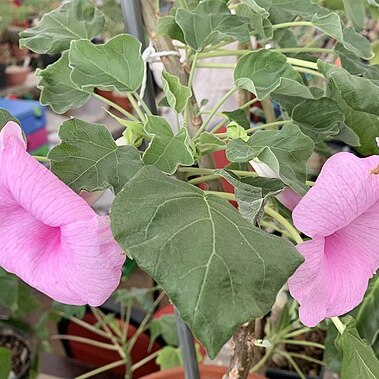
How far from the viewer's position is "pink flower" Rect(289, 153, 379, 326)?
39 cm

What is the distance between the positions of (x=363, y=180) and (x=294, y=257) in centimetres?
8

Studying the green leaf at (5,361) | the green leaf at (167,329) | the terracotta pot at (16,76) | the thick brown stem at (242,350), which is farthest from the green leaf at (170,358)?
the terracotta pot at (16,76)

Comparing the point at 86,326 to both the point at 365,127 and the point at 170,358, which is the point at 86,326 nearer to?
the point at 170,358

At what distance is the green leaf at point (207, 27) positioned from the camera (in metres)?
0.55

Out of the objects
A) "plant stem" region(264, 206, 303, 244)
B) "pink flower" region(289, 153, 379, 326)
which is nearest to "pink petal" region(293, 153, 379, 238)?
"pink flower" region(289, 153, 379, 326)

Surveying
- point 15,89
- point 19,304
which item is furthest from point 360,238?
point 15,89

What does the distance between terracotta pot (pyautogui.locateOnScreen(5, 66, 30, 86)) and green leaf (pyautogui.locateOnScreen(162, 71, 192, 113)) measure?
2.36m

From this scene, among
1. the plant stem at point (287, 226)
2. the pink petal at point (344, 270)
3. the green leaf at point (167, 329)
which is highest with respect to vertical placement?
the pink petal at point (344, 270)

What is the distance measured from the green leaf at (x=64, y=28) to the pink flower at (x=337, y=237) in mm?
348

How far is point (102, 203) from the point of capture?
1877 mm

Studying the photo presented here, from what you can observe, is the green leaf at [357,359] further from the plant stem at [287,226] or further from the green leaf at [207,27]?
the green leaf at [207,27]

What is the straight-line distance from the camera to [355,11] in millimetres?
726

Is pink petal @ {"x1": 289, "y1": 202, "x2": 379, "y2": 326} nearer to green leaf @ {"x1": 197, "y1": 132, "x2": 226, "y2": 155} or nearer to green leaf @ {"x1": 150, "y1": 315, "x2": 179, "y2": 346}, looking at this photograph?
green leaf @ {"x1": 197, "y1": 132, "x2": 226, "y2": 155}

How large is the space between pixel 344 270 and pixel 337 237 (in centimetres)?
2
